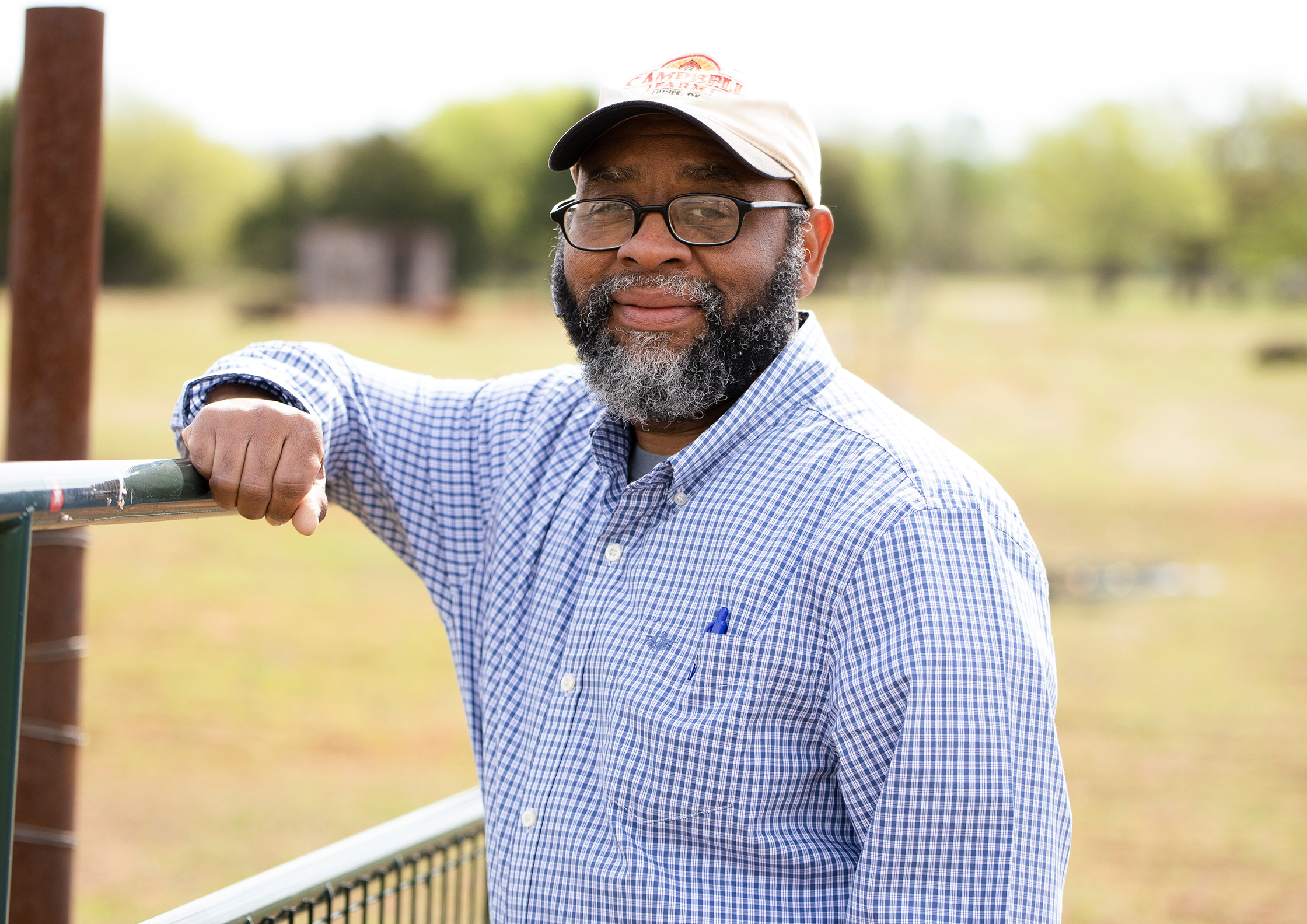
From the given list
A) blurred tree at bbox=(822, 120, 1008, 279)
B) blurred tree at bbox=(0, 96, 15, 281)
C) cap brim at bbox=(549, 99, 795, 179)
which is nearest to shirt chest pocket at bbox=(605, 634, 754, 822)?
cap brim at bbox=(549, 99, 795, 179)

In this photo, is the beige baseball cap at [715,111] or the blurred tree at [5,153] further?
the blurred tree at [5,153]

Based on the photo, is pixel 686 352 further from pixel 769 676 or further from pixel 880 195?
pixel 880 195

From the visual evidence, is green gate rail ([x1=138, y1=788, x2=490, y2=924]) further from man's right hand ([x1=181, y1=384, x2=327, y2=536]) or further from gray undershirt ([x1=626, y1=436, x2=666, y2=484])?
gray undershirt ([x1=626, y1=436, x2=666, y2=484])

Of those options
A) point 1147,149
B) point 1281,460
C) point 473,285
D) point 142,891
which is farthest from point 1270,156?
point 142,891

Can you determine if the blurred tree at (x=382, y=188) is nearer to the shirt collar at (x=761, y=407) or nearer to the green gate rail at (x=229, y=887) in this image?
the green gate rail at (x=229, y=887)

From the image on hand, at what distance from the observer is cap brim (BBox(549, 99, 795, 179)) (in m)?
1.63

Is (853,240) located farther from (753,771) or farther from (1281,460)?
(753,771)

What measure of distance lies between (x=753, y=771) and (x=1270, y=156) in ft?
126

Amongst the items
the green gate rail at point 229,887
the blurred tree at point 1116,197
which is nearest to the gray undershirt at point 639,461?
the green gate rail at point 229,887

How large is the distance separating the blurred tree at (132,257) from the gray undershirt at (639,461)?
30992 millimetres

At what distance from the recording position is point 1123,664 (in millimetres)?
9891

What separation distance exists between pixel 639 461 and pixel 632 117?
1.67 ft

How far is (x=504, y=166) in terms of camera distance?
109ft

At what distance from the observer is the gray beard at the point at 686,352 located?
1692 millimetres
